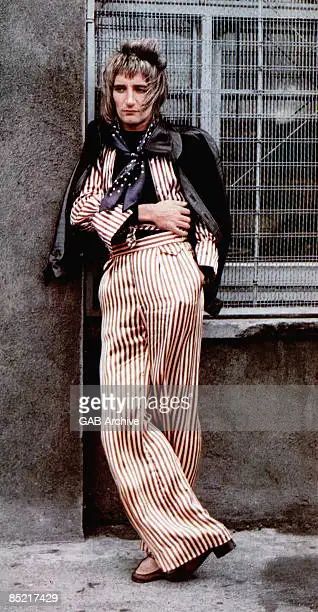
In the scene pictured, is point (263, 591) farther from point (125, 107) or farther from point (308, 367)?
point (125, 107)

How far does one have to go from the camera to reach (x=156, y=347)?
14.6 ft

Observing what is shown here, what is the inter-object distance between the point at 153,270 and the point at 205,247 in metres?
0.26

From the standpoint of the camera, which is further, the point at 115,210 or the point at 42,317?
the point at 42,317

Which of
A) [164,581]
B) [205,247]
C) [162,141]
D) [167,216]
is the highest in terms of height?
[162,141]

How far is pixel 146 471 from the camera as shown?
174 inches

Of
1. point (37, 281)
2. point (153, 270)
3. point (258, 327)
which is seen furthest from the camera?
point (258, 327)

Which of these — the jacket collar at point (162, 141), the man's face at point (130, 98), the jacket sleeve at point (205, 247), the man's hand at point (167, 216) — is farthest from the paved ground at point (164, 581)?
the man's face at point (130, 98)

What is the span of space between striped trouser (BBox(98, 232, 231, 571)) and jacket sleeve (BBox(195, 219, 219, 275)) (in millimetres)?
44

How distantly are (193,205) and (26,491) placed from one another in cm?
151

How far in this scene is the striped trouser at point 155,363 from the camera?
A: 4414 mm

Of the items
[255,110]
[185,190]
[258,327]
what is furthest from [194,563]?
[255,110]

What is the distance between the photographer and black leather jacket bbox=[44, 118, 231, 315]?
15.0ft

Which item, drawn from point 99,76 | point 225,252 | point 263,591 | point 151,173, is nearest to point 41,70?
point 99,76

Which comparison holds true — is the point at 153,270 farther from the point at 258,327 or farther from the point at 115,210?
the point at 258,327
